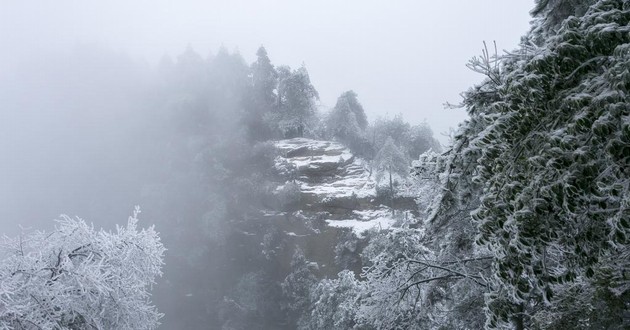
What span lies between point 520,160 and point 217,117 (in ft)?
131

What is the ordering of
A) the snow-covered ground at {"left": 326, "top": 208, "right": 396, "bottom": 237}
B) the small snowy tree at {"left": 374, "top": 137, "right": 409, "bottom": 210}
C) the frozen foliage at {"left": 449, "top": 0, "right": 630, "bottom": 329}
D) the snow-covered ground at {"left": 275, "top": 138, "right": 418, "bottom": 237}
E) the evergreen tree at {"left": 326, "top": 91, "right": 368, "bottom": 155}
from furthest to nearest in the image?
1. the evergreen tree at {"left": 326, "top": 91, "right": 368, "bottom": 155}
2. the small snowy tree at {"left": 374, "top": 137, "right": 409, "bottom": 210}
3. the snow-covered ground at {"left": 275, "top": 138, "right": 418, "bottom": 237}
4. the snow-covered ground at {"left": 326, "top": 208, "right": 396, "bottom": 237}
5. the frozen foliage at {"left": 449, "top": 0, "right": 630, "bottom": 329}

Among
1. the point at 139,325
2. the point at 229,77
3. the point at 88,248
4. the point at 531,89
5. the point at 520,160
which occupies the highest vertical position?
the point at 229,77

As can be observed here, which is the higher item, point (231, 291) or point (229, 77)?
point (229, 77)

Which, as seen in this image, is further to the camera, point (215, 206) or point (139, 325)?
point (215, 206)

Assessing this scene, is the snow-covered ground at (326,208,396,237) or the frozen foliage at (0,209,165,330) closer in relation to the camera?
the frozen foliage at (0,209,165,330)

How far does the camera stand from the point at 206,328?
2892cm

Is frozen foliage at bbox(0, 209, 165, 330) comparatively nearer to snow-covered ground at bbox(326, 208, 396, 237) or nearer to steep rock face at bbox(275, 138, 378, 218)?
snow-covered ground at bbox(326, 208, 396, 237)

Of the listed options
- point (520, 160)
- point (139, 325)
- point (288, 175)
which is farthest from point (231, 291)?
point (520, 160)

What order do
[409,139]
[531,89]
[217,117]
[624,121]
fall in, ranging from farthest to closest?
[217,117] → [409,139] → [531,89] → [624,121]

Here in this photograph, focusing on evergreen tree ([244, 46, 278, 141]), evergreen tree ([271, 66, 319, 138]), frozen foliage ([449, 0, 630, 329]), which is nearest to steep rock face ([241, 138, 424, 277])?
evergreen tree ([271, 66, 319, 138])

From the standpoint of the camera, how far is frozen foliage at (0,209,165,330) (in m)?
5.86

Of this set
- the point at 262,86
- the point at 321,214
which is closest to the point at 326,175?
the point at 321,214

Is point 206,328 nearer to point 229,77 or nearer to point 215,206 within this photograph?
point 215,206

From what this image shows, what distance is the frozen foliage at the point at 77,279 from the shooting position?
5.86 metres
